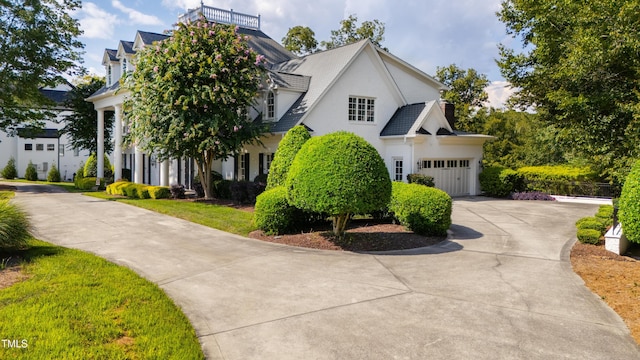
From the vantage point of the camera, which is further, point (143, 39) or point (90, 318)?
point (143, 39)

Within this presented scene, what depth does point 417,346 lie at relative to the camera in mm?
5402

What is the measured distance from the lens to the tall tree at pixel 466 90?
123ft

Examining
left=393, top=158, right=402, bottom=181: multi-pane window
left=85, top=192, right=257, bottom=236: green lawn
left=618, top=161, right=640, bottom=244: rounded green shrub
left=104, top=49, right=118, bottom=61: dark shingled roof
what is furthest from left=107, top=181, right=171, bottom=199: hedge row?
left=618, top=161, right=640, bottom=244: rounded green shrub

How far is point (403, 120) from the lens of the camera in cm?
2270

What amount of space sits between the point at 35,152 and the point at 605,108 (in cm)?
4819

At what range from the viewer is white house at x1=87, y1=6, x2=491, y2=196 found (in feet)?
70.2

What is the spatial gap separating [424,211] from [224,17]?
2345cm

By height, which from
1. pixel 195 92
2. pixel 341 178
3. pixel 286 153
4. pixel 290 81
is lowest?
pixel 341 178

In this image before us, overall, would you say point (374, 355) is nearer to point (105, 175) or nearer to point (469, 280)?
point (469, 280)

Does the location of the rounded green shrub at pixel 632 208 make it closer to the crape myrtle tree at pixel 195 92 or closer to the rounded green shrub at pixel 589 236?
the rounded green shrub at pixel 589 236

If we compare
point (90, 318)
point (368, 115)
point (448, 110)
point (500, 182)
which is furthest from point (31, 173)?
point (90, 318)

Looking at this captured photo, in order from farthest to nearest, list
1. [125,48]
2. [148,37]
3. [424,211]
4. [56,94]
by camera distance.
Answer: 1. [56,94]
2. [125,48]
3. [148,37]
4. [424,211]

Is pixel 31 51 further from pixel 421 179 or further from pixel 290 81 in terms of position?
pixel 421 179

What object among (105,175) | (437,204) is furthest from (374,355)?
(105,175)
